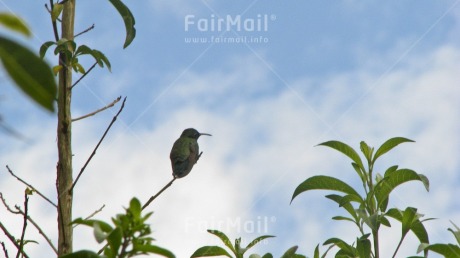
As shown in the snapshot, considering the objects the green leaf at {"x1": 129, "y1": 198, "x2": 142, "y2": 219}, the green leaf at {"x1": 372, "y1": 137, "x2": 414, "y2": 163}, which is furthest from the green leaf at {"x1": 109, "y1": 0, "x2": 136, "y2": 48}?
the green leaf at {"x1": 129, "y1": 198, "x2": 142, "y2": 219}

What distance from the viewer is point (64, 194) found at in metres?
2.98

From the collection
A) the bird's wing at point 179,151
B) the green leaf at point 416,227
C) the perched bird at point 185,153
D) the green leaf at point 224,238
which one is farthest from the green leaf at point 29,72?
the bird's wing at point 179,151

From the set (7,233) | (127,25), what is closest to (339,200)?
(127,25)

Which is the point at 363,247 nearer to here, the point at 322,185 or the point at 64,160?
the point at 322,185

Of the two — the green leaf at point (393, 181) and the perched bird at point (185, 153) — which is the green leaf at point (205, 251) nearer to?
the green leaf at point (393, 181)

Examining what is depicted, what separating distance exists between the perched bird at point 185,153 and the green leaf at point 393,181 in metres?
1.56

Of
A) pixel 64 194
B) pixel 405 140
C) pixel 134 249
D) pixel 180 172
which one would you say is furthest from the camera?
pixel 180 172

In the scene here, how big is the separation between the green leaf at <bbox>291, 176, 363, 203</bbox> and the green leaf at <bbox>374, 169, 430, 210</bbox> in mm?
154

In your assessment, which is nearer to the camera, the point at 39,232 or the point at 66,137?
the point at 39,232

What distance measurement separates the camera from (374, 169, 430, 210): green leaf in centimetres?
265

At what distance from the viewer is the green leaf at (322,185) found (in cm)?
271

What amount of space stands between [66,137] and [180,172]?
1276 mm

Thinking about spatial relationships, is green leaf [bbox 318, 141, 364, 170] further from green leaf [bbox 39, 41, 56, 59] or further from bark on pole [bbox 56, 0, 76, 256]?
green leaf [bbox 39, 41, 56, 59]

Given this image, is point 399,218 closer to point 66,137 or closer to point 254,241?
point 254,241
